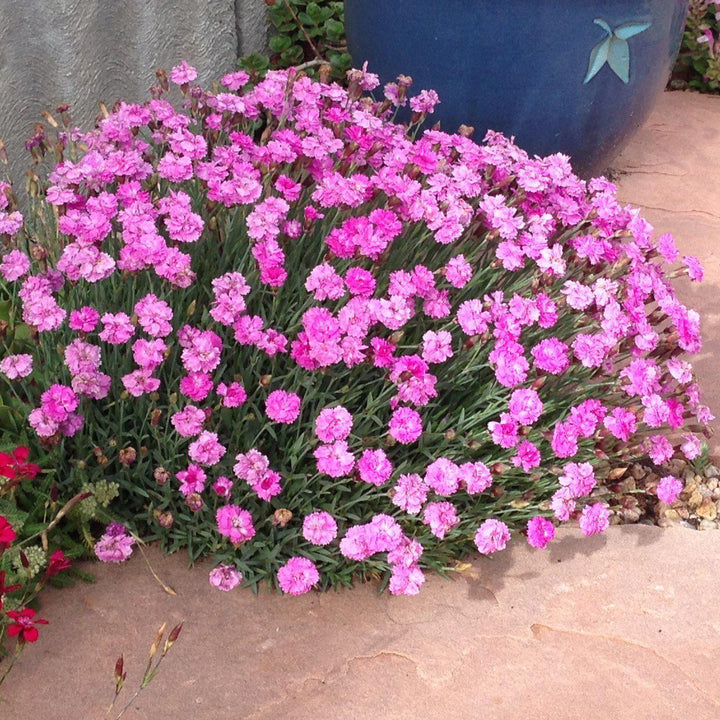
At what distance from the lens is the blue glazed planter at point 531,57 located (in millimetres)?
2996

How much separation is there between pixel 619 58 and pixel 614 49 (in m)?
0.04

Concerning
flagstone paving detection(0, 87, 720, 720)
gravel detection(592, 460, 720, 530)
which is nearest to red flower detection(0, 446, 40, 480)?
flagstone paving detection(0, 87, 720, 720)

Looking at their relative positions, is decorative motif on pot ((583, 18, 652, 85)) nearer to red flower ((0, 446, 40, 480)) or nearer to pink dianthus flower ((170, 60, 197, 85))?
pink dianthus flower ((170, 60, 197, 85))

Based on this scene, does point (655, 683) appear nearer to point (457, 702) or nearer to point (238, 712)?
point (457, 702)

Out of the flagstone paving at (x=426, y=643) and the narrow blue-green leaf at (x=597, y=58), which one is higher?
the narrow blue-green leaf at (x=597, y=58)

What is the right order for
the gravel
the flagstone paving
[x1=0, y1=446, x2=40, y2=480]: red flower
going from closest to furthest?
[x1=0, y1=446, x2=40, y2=480]: red flower
the flagstone paving
the gravel

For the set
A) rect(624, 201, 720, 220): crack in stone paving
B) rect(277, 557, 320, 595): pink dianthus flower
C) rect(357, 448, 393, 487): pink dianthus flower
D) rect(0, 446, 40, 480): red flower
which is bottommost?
rect(624, 201, 720, 220): crack in stone paving

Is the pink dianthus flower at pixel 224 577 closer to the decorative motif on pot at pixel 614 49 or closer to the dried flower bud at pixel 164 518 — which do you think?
the dried flower bud at pixel 164 518

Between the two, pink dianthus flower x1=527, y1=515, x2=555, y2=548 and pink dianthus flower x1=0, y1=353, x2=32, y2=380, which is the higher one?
pink dianthus flower x1=0, y1=353, x2=32, y2=380

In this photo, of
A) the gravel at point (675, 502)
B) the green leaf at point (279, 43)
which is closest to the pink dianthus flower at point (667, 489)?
the gravel at point (675, 502)

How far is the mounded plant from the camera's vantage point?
74.5 inches

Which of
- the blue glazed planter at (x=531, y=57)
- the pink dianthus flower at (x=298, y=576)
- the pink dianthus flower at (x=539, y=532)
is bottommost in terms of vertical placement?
the pink dianthus flower at (x=298, y=576)

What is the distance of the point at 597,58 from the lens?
3.10m

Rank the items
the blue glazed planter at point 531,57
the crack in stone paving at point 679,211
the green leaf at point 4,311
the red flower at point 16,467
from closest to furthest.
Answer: the red flower at point 16,467 → the green leaf at point 4,311 → the blue glazed planter at point 531,57 → the crack in stone paving at point 679,211
